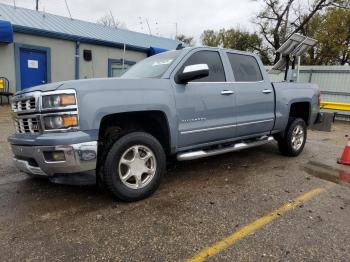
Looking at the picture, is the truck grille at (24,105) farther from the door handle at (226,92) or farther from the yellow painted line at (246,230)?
the door handle at (226,92)

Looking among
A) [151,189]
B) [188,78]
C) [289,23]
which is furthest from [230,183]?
[289,23]

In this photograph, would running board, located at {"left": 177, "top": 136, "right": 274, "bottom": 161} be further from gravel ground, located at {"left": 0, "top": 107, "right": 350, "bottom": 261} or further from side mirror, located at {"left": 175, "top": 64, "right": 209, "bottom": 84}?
side mirror, located at {"left": 175, "top": 64, "right": 209, "bottom": 84}

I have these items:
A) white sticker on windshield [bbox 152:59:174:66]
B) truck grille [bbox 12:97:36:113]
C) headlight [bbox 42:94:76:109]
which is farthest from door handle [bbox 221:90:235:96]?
truck grille [bbox 12:97:36:113]

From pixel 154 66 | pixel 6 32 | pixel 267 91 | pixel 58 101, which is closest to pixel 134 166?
pixel 58 101

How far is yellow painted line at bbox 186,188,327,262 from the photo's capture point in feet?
8.70

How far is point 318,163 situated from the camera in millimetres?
5805

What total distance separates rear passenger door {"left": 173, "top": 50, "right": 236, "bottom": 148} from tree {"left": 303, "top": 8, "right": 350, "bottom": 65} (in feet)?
80.1

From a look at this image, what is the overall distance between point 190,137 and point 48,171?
70.8 inches

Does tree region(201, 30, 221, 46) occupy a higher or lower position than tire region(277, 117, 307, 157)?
higher

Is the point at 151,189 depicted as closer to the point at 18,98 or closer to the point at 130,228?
the point at 130,228

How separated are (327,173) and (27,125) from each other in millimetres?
4579

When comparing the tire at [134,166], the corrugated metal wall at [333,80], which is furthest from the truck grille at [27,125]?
the corrugated metal wall at [333,80]

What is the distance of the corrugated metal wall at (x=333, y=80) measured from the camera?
1413 centimetres

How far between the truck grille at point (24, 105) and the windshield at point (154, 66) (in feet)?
5.10
